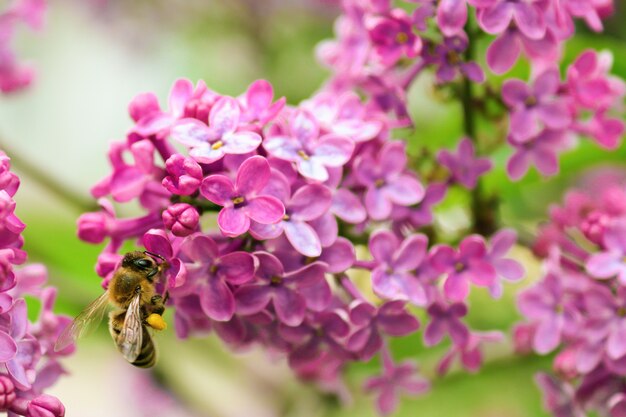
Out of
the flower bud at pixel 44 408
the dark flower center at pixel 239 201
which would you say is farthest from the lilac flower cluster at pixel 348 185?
the flower bud at pixel 44 408

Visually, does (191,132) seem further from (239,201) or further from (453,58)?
(453,58)

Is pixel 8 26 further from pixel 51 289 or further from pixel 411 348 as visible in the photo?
pixel 411 348

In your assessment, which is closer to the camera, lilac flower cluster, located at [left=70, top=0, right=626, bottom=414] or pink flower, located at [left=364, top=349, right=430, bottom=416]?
lilac flower cluster, located at [left=70, top=0, right=626, bottom=414]

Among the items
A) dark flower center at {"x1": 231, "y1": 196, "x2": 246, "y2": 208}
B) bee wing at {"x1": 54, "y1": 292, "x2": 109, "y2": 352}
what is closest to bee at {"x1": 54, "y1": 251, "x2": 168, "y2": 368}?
bee wing at {"x1": 54, "y1": 292, "x2": 109, "y2": 352}

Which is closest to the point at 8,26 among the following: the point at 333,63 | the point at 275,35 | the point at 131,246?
the point at 131,246

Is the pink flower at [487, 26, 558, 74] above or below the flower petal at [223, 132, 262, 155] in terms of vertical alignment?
above

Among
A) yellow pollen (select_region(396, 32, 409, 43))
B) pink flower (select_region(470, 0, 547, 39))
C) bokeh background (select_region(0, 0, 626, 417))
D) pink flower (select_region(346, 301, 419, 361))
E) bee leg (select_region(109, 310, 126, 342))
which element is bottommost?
bokeh background (select_region(0, 0, 626, 417))

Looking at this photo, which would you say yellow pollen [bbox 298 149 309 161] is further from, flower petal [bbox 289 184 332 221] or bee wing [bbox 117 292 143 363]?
bee wing [bbox 117 292 143 363]

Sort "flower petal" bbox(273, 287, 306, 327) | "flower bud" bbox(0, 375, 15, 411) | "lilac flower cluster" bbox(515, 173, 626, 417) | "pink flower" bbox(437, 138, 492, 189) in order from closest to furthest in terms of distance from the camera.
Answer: "flower bud" bbox(0, 375, 15, 411)
"flower petal" bbox(273, 287, 306, 327)
"lilac flower cluster" bbox(515, 173, 626, 417)
"pink flower" bbox(437, 138, 492, 189)
